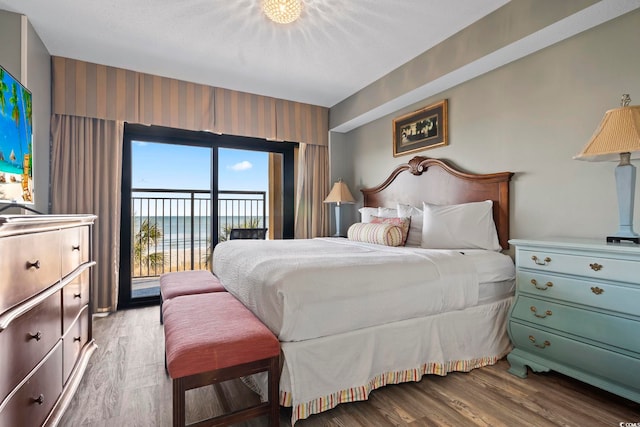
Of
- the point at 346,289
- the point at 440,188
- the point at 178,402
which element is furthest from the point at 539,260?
the point at 178,402

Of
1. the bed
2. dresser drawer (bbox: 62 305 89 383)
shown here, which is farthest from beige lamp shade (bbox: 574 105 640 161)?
dresser drawer (bbox: 62 305 89 383)

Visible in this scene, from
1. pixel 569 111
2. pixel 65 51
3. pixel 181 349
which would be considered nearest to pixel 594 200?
pixel 569 111

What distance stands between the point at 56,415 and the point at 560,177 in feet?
10.9

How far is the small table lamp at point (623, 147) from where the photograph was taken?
1.61 meters

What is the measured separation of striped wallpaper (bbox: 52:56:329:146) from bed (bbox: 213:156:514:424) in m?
2.09

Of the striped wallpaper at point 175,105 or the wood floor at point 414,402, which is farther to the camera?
the striped wallpaper at point 175,105

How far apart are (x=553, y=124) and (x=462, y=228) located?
999mm

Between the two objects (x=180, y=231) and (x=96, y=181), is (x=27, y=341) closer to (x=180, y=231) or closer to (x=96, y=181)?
(x=96, y=181)

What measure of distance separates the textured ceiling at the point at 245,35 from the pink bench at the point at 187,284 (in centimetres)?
211

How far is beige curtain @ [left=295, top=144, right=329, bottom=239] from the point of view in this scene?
4570 millimetres

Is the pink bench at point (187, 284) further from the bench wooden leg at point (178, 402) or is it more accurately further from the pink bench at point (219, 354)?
the bench wooden leg at point (178, 402)

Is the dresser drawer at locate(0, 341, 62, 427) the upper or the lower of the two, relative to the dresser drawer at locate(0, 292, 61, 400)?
lower

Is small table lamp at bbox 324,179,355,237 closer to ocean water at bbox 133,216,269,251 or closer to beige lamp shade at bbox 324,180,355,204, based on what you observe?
beige lamp shade at bbox 324,180,355,204

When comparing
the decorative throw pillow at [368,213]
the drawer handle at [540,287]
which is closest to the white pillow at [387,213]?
Answer: the decorative throw pillow at [368,213]
